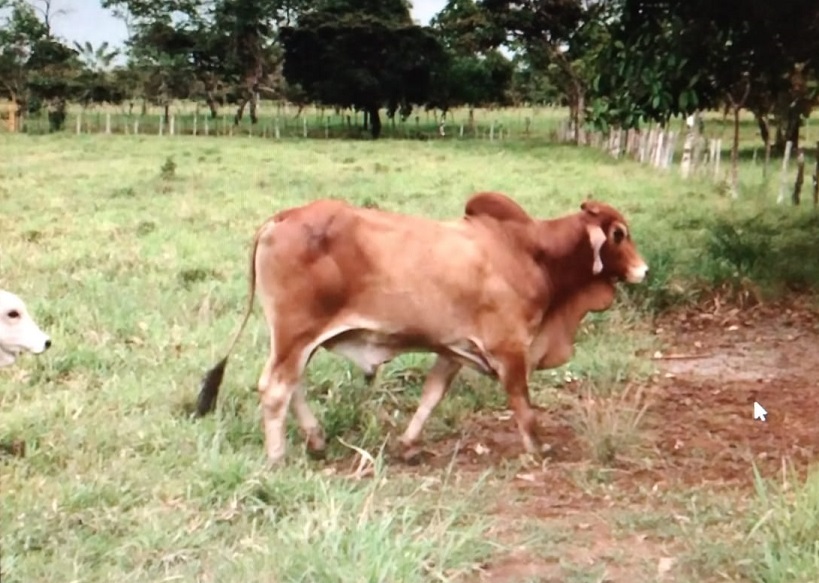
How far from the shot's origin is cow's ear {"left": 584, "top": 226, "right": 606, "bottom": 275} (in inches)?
233

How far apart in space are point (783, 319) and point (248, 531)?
18.1ft

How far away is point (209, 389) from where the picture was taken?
5.81 m

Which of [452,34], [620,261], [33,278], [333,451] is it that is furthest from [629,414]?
[452,34]

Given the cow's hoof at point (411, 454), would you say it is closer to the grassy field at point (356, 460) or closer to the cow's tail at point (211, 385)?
the grassy field at point (356, 460)

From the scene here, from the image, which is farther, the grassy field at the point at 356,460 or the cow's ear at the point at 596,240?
the cow's ear at the point at 596,240

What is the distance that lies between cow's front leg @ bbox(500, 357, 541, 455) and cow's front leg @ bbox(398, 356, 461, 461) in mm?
283

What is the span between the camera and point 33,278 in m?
9.40

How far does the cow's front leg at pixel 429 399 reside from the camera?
5.70m

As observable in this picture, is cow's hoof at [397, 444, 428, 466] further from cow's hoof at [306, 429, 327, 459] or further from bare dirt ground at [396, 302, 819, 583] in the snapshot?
cow's hoof at [306, 429, 327, 459]

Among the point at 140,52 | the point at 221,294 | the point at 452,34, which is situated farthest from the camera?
the point at 140,52

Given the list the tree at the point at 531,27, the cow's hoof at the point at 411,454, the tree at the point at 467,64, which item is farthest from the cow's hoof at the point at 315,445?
the tree at the point at 467,64

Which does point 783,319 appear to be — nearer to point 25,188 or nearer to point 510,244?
point 510,244

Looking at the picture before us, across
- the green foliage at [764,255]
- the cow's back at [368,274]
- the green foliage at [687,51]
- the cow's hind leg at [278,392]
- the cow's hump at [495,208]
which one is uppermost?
the green foliage at [687,51]

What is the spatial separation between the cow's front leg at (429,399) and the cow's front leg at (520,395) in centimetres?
28
